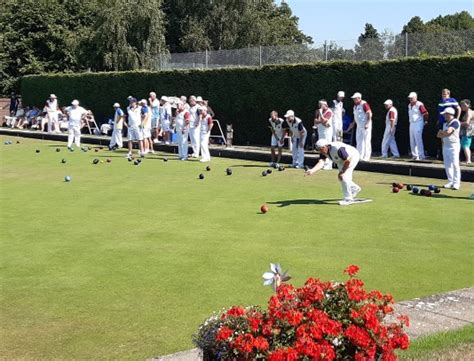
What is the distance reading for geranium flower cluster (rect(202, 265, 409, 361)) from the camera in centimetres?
348

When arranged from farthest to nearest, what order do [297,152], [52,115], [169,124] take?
[52,115]
[169,124]
[297,152]

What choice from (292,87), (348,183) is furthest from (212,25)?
(348,183)

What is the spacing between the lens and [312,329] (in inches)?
139

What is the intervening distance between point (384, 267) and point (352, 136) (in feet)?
45.4

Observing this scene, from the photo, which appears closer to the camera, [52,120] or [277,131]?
[277,131]

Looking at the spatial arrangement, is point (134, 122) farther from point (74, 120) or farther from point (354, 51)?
point (354, 51)

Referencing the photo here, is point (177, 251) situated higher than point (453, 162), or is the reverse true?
point (453, 162)

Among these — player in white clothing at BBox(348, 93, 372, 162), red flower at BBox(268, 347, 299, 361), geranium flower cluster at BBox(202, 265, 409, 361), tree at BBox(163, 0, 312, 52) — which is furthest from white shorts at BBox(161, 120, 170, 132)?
red flower at BBox(268, 347, 299, 361)

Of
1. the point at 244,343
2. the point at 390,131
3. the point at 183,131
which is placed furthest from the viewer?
the point at 183,131

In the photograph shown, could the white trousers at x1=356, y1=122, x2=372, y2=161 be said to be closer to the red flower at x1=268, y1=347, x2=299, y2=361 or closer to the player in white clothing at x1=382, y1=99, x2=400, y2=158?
the player in white clothing at x1=382, y1=99, x2=400, y2=158

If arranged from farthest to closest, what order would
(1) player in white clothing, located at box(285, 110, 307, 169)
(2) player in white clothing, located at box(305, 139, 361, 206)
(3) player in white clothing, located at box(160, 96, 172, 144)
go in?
(3) player in white clothing, located at box(160, 96, 172, 144) < (1) player in white clothing, located at box(285, 110, 307, 169) < (2) player in white clothing, located at box(305, 139, 361, 206)

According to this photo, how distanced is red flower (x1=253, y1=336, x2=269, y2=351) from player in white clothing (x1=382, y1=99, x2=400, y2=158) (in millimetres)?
16381

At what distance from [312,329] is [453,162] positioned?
11542mm

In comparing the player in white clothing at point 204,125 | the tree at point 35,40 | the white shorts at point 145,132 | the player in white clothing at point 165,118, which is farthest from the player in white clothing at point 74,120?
the tree at point 35,40
